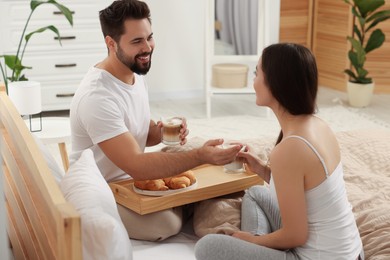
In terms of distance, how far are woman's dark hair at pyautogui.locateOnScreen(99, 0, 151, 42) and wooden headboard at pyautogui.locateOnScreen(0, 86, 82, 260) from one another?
1.63ft

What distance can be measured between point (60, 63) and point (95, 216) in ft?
12.0

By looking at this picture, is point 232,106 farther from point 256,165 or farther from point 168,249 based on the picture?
point 168,249

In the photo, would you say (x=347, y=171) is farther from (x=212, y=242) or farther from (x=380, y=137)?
(x=212, y=242)

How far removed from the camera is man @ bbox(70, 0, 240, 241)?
2.32 meters

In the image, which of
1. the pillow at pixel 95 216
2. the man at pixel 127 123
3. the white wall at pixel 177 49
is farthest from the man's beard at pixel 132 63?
the white wall at pixel 177 49

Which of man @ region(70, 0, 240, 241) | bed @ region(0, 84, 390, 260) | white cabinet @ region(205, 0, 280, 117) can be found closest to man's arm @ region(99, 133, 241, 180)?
man @ region(70, 0, 240, 241)

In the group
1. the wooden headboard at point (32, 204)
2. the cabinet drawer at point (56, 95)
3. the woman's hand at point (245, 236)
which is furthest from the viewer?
the cabinet drawer at point (56, 95)

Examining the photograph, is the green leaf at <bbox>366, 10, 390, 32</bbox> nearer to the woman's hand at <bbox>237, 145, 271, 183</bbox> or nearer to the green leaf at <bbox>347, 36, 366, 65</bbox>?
the green leaf at <bbox>347, 36, 366, 65</bbox>

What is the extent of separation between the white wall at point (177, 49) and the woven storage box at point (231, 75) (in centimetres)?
50

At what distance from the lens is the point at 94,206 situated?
171 centimetres

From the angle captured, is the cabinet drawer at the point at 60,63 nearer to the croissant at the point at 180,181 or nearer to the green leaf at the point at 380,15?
the green leaf at the point at 380,15

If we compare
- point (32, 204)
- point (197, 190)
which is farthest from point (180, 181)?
point (32, 204)

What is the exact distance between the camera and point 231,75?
5426 millimetres

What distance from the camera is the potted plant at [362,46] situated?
5.34 m
